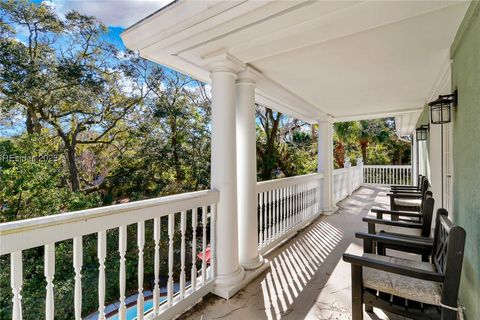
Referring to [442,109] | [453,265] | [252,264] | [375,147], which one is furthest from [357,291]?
[375,147]

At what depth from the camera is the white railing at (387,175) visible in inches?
427

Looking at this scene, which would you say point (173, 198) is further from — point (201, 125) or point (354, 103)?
point (201, 125)

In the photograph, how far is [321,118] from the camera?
19.4 ft

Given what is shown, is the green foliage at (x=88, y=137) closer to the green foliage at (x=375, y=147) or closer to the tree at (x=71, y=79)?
the tree at (x=71, y=79)

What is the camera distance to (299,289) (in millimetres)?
2641

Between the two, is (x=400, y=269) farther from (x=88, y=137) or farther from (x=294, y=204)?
(x=88, y=137)

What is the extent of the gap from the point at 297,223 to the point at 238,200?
226 centimetres

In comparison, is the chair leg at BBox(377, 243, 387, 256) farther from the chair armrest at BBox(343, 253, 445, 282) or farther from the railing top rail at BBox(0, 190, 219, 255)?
the railing top rail at BBox(0, 190, 219, 255)

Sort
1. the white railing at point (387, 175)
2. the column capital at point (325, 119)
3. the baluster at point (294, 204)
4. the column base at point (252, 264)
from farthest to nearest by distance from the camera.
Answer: the white railing at point (387, 175), the column capital at point (325, 119), the baluster at point (294, 204), the column base at point (252, 264)

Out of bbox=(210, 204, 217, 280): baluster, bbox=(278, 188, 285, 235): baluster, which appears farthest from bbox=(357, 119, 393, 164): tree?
bbox=(210, 204, 217, 280): baluster

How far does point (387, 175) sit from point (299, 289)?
34.5 feet

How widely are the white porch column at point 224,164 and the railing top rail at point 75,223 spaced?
0.53 m

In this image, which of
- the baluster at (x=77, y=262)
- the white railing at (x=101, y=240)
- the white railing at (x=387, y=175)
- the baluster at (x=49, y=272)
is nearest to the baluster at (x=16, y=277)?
the white railing at (x=101, y=240)

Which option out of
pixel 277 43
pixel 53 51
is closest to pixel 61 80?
pixel 53 51
